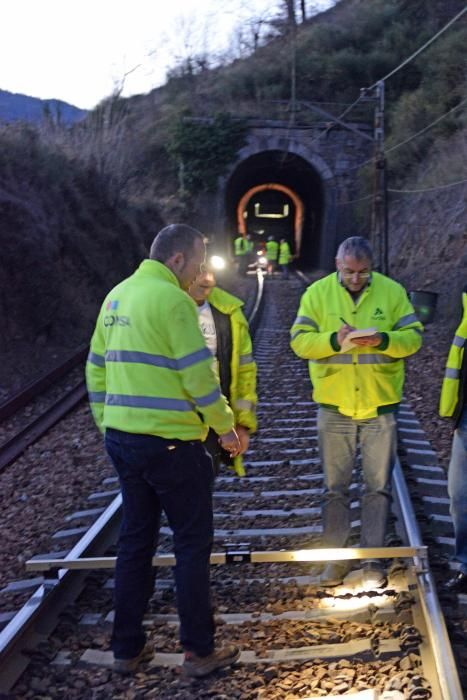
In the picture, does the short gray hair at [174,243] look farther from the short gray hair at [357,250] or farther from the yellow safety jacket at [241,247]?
the yellow safety jacket at [241,247]

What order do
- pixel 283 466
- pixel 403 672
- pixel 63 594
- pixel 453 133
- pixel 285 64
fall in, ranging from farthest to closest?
pixel 285 64, pixel 453 133, pixel 283 466, pixel 63 594, pixel 403 672

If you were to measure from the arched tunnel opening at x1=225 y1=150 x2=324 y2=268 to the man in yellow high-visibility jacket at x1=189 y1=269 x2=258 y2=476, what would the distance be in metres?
34.7

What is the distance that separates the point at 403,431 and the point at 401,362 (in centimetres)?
367

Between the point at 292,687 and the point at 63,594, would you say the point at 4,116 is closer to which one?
the point at 63,594

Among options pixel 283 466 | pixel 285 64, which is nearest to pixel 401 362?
pixel 283 466

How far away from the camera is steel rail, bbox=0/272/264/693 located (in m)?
3.64

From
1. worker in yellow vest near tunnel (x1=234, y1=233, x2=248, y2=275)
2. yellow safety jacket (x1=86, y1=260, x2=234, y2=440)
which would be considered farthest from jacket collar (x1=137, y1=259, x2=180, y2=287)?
worker in yellow vest near tunnel (x1=234, y1=233, x2=248, y2=275)

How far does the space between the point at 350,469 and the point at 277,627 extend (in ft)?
3.77

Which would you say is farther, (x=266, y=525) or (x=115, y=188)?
(x=115, y=188)

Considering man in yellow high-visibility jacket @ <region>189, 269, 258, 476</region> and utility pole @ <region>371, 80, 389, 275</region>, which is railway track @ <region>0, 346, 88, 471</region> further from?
utility pole @ <region>371, 80, 389, 275</region>

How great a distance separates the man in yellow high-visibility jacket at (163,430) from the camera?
347 cm

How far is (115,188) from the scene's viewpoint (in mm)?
20859

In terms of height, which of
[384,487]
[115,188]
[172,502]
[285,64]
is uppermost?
[285,64]

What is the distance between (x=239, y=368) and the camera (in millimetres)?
4312
